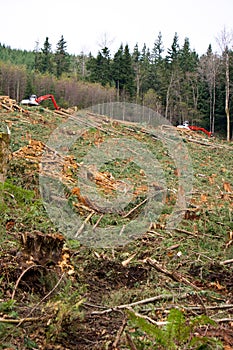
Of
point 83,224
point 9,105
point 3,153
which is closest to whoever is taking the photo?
point 3,153

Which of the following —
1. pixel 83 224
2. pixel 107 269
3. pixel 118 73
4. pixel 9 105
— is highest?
pixel 118 73

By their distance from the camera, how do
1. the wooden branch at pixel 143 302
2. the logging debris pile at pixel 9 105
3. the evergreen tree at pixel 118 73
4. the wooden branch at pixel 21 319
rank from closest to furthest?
the wooden branch at pixel 21 319, the wooden branch at pixel 143 302, the logging debris pile at pixel 9 105, the evergreen tree at pixel 118 73

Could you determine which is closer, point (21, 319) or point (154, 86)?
point (21, 319)

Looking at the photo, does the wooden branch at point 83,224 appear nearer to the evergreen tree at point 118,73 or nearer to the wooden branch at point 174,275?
the wooden branch at point 174,275

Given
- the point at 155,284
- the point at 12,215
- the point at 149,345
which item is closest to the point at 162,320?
the point at 149,345

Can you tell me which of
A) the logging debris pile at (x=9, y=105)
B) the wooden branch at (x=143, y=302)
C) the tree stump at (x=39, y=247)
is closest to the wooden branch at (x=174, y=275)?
the wooden branch at (x=143, y=302)

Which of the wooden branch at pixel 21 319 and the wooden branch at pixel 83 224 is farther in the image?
the wooden branch at pixel 83 224

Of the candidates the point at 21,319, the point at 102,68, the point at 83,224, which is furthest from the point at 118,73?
the point at 21,319

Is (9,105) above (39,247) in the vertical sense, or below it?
above

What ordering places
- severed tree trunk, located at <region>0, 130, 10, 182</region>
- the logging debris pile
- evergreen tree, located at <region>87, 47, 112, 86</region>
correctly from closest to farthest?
severed tree trunk, located at <region>0, 130, 10, 182</region>
the logging debris pile
evergreen tree, located at <region>87, 47, 112, 86</region>

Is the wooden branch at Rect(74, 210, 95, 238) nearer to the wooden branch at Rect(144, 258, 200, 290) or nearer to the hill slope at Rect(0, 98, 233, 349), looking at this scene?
the hill slope at Rect(0, 98, 233, 349)

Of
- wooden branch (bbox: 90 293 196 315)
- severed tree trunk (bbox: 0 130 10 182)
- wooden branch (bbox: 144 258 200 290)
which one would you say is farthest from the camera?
wooden branch (bbox: 144 258 200 290)

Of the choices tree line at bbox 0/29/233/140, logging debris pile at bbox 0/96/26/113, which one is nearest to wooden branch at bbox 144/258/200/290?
logging debris pile at bbox 0/96/26/113

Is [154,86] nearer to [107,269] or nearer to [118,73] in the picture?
[118,73]
